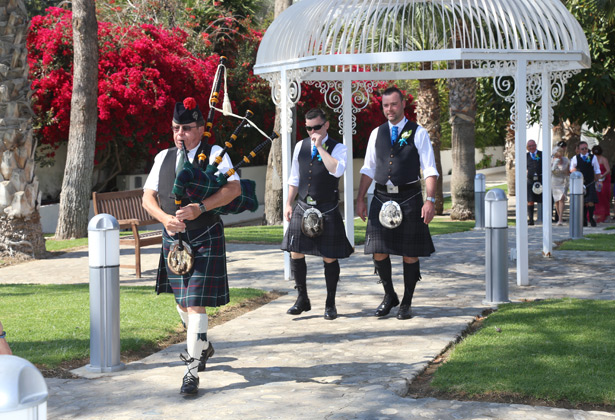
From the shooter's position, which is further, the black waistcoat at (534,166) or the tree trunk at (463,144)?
the tree trunk at (463,144)

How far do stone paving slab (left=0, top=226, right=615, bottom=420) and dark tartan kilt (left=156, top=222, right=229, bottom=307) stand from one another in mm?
580

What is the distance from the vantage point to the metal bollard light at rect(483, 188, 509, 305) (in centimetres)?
771

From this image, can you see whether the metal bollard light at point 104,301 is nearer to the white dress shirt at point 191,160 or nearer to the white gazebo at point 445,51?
the white dress shirt at point 191,160

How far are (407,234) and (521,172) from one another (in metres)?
2.30

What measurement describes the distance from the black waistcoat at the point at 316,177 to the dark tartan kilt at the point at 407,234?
1.49 feet

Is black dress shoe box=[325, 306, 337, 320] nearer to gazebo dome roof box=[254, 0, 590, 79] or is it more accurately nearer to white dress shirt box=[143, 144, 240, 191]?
white dress shirt box=[143, 144, 240, 191]

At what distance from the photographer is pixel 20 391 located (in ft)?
7.27

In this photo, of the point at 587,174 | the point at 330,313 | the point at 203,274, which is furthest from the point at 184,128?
the point at 587,174

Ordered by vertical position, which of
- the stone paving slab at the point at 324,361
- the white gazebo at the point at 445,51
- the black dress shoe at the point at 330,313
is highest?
the white gazebo at the point at 445,51

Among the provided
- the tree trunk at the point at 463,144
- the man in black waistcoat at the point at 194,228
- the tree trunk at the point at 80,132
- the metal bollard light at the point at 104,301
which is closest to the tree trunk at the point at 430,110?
the tree trunk at the point at 463,144

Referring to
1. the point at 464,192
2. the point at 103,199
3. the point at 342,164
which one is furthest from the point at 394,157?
the point at 464,192

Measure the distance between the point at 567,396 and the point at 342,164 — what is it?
3.07 meters

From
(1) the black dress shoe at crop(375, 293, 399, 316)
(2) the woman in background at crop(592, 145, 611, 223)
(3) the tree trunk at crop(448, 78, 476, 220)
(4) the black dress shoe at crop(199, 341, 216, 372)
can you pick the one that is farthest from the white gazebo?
(2) the woman in background at crop(592, 145, 611, 223)

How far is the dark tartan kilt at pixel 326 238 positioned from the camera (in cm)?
736
